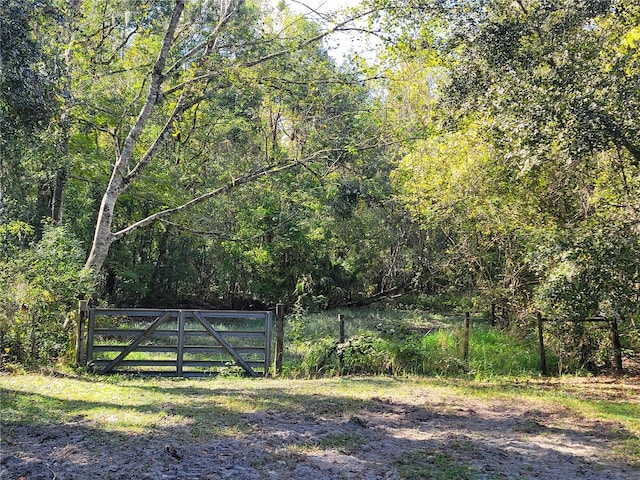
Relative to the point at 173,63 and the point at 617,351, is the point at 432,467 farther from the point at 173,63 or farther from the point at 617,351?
the point at 173,63

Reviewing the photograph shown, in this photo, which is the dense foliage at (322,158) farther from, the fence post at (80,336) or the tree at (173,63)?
the fence post at (80,336)

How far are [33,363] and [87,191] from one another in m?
10.7

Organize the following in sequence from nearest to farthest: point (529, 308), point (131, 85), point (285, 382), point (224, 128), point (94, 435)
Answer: point (94, 435), point (285, 382), point (529, 308), point (131, 85), point (224, 128)

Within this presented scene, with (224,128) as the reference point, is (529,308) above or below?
below

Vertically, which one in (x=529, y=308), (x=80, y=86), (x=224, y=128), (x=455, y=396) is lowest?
(x=455, y=396)

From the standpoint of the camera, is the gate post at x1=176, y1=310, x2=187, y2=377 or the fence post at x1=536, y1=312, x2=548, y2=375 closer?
the gate post at x1=176, y1=310, x2=187, y2=377

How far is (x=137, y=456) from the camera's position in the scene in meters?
4.65

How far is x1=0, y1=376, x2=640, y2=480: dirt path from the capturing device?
4453 millimetres

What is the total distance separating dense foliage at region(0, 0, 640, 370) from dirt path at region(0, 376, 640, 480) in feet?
10.7

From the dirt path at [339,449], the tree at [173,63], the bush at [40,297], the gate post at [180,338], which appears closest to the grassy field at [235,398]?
the dirt path at [339,449]

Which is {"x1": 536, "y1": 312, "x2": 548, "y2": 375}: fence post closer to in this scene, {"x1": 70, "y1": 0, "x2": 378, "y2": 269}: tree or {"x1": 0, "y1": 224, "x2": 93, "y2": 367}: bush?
{"x1": 70, "y1": 0, "x2": 378, "y2": 269}: tree

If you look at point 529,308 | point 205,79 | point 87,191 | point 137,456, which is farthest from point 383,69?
point 87,191

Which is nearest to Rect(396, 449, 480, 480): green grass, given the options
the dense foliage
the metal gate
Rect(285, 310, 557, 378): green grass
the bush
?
the dense foliage

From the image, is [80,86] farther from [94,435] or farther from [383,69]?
[94,435]
